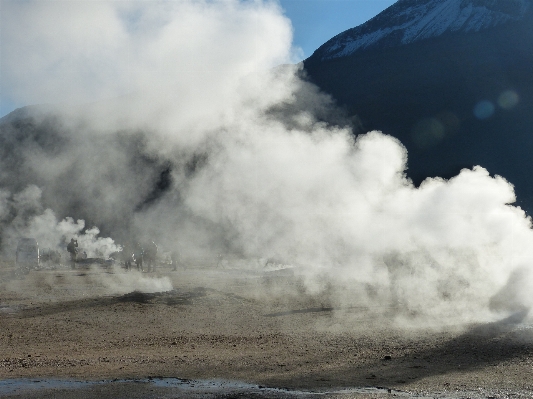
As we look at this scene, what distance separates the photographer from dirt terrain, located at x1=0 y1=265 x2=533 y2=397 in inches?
413

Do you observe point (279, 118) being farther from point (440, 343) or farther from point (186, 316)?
point (440, 343)

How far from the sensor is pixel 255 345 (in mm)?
13641

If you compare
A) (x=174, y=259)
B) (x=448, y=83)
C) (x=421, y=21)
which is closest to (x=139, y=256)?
(x=174, y=259)

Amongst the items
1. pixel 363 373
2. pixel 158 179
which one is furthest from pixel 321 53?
pixel 363 373

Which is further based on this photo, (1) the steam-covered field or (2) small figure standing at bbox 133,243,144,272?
(2) small figure standing at bbox 133,243,144,272

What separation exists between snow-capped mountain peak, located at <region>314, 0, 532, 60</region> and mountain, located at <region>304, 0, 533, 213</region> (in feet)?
0.74

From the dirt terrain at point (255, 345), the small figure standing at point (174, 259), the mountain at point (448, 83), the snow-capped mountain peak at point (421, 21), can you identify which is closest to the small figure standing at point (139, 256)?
the small figure standing at point (174, 259)

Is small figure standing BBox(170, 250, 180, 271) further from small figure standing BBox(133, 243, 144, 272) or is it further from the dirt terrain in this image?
the dirt terrain

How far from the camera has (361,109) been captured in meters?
90.9

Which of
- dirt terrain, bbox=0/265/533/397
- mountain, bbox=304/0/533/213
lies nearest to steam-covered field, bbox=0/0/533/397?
dirt terrain, bbox=0/265/533/397

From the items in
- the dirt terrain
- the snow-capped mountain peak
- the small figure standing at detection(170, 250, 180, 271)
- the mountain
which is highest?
the snow-capped mountain peak

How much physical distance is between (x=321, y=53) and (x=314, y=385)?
11272 cm

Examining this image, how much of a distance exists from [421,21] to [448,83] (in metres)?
30.2

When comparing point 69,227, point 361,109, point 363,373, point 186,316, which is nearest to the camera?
point 363,373
